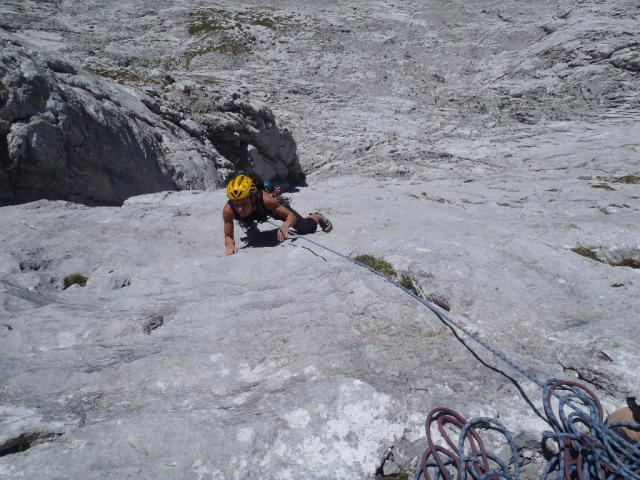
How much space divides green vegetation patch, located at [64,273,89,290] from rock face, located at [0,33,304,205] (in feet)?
18.2

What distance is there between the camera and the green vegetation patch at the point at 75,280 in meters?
7.77

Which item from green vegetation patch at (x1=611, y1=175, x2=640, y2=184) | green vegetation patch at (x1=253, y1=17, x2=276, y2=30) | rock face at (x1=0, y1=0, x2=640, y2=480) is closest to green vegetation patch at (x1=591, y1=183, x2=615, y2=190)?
rock face at (x1=0, y1=0, x2=640, y2=480)

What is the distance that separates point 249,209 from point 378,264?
10.9 feet

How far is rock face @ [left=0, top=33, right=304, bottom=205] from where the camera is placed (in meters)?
11.4

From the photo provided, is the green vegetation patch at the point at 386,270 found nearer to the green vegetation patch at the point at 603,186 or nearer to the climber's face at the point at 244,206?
the climber's face at the point at 244,206

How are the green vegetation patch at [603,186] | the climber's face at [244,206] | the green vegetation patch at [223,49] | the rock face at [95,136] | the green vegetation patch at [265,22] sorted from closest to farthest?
the climber's face at [244,206] < the rock face at [95,136] < the green vegetation patch at [603,186] < the green vegetation patch at [223,49] < the green vegetation patch at [265,22]

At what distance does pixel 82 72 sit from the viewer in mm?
15938

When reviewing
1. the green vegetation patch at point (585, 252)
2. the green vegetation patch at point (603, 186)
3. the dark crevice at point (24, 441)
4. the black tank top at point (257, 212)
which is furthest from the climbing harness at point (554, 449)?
the green vegetation patch at point (603, 186)

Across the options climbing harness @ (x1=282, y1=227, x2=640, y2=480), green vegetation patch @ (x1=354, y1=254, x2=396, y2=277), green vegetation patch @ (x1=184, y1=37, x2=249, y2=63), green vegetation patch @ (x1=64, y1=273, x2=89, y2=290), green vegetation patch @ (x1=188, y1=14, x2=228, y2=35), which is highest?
green vegetation patch @ (x1=188, y1=14, x2=228, y2=35)

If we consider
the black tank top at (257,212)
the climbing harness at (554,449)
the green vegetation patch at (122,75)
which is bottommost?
the climbing harness at (554,449)

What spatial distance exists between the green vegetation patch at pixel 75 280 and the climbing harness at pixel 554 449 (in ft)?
23.6

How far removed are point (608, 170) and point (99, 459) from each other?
22010 mm

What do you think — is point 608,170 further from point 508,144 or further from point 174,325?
point 174,325

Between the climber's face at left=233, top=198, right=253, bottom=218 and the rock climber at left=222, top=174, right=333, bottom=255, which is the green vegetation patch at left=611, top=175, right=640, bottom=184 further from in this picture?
the climber's face at left=233, top=198, right=253, bottom=218
